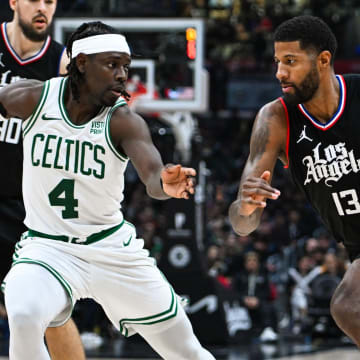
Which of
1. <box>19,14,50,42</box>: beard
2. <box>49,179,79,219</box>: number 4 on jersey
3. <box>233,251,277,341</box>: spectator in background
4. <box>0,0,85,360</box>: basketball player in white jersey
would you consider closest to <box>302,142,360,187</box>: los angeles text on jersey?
<box>49,179,79,219</box>: number 4 on jersey

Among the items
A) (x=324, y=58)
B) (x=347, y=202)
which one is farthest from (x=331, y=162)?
(x=324, y=58)

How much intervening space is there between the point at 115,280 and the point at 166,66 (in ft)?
25.7

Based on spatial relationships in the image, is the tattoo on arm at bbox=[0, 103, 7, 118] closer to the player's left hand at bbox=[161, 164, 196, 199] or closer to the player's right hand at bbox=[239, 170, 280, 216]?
the player's left hand at bbox=[161, 164, 196, 199]

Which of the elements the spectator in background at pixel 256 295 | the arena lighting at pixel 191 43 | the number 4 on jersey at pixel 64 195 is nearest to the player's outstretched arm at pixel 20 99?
the number 4 on jersey at pixel 64 195

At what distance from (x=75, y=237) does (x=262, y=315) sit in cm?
883

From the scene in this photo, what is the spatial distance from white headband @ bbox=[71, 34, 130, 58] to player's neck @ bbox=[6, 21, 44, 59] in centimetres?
108

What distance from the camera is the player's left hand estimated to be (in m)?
3.92

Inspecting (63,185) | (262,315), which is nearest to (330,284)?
(262,315)

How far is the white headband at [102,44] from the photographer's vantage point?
15.1 feet

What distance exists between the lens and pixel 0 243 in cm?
549

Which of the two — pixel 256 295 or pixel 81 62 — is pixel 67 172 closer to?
pixel 81 62

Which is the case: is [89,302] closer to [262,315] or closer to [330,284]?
[262,315]

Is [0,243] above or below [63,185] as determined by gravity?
below

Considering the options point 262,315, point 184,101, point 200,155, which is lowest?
point 262,315
